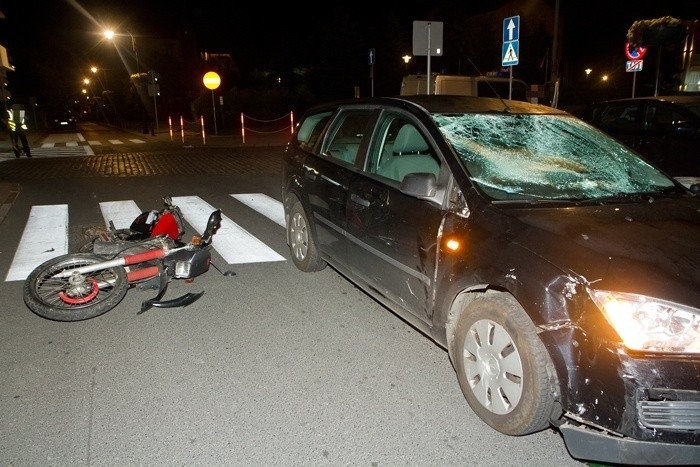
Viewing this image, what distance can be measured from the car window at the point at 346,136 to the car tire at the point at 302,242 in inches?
29.9

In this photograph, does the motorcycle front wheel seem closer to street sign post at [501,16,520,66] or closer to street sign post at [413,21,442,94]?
street sign post at [413,21,442,94]

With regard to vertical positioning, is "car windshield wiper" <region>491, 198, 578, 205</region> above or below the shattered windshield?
below

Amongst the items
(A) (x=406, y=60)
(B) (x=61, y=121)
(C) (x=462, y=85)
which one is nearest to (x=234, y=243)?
(C) (x=462, y=85)

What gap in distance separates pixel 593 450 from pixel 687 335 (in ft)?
2.09

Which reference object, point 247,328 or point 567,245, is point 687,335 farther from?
point 247,328

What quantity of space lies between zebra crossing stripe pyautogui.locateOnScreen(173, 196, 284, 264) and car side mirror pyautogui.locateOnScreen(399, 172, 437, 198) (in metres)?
3.12

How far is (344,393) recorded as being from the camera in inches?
131

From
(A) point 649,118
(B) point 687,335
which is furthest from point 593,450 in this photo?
(A) point 649,118

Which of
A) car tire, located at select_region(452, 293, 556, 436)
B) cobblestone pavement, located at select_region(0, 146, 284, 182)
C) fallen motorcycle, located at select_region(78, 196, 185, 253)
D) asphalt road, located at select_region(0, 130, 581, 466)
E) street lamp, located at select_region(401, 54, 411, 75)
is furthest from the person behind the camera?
street lamp, located at select_region(401, 54, 411, 75)

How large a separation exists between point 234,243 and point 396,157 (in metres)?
3.24

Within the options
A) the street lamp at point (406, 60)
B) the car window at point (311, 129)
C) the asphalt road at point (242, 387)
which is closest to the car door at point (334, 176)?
the car window at point (311, 129)

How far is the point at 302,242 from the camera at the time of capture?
5.61m

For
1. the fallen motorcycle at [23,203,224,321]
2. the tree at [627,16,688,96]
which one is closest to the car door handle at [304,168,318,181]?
the fallen motorcycle at [23,203,224,321]

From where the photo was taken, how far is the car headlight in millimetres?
2246
